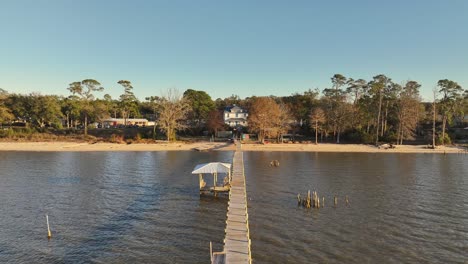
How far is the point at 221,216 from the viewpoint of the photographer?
956 inches

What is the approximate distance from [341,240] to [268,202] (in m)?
8.81

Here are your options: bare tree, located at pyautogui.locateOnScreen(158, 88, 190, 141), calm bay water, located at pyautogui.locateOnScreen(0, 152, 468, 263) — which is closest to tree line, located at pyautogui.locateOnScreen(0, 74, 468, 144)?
bare tree, located at pyautogui.locateOnScreen(158, 88, 190, 141)

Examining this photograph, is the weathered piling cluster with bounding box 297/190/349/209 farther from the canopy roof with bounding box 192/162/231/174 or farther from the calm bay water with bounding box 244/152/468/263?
the canopy roof with bounding box 192/162/231/174

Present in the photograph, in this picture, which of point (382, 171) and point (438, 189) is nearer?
point (438, 189)

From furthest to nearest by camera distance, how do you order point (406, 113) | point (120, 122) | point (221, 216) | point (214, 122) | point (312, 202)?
point (120, 122)
point (214, 122)
point (406, 113)
point (312, 202)
point (221, 216)

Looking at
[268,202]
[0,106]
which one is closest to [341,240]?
[268,202]

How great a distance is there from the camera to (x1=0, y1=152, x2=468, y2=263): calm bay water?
18.2 metres

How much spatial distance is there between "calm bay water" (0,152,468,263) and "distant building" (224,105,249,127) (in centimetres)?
4997

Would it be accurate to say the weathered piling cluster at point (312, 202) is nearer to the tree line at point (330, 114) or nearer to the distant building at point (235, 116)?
the tree line at point (330, 114)

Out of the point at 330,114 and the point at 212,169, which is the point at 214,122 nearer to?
the point at 330,114

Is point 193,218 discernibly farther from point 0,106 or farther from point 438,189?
point 0,106

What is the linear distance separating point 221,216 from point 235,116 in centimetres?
7341

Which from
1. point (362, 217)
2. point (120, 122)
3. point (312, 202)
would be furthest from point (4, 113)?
point (362, 217)

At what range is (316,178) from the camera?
1535 inches
